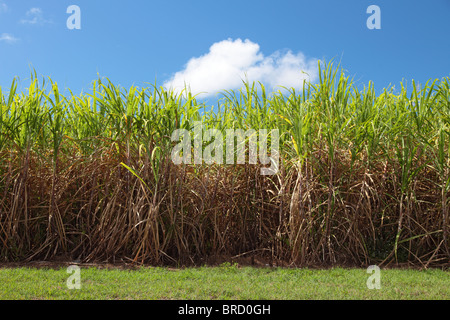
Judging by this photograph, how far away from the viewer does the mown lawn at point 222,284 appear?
3.36 metres

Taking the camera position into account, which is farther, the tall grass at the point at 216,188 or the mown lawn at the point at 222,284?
the tall grass at the point at 216,188

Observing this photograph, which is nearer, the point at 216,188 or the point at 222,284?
the point at 222,284

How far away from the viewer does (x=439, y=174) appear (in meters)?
4.78

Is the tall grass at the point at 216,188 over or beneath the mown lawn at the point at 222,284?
over

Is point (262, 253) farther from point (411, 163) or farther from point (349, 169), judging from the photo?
point (411, 163)

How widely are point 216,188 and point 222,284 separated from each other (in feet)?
4.40

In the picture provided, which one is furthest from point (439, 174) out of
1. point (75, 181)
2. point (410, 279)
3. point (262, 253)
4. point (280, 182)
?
point (75, 181)

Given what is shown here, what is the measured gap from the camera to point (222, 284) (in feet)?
11.9

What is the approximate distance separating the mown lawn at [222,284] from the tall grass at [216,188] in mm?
440

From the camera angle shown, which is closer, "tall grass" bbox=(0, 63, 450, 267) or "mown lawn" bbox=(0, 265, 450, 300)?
"mown lawn" bbox=(0, 265, 450, 300)

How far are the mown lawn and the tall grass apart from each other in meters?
0.44

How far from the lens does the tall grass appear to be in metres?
4.52

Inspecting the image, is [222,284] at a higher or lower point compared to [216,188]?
lower

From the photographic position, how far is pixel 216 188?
4758 mm
